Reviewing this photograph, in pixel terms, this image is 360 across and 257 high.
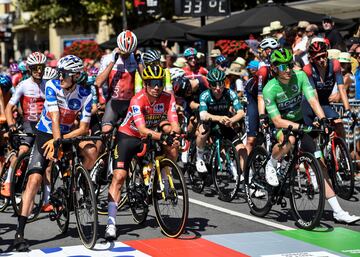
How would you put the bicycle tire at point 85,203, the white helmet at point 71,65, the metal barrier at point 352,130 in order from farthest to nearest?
the metal barrier at point 352,130 < the white helmet at point 71,65 < the bicycle tire at point 85,203

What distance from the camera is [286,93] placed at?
9258 millimetres

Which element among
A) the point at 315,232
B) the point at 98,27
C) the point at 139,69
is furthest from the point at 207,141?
the point at 98,27

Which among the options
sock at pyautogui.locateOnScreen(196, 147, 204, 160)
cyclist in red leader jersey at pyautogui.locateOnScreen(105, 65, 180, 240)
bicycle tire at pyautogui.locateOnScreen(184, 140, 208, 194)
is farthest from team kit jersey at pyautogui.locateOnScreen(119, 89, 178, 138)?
Answer: bicycle tire at pyautogui.locateOnScreen(184, 140, 208, 194)

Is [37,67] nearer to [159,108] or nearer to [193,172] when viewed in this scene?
[159,108]

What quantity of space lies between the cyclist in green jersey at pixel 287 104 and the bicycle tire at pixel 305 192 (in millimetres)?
223

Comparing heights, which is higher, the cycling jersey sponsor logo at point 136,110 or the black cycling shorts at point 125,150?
the cycling jersey sponsor logo at point 136,110

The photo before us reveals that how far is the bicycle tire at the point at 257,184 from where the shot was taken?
9.72 meters

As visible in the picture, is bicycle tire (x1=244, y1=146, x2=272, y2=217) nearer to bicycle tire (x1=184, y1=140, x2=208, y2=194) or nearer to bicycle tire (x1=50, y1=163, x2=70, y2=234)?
bicycle tire (x1=184, y1=140, x2=208, y2=194)

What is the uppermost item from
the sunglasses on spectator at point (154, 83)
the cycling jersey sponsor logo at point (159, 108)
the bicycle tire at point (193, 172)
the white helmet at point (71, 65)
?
the white helmet at point (71, 65)

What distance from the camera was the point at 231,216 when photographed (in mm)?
9930

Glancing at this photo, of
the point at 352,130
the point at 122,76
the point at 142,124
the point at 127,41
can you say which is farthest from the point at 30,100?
the point at 352,130

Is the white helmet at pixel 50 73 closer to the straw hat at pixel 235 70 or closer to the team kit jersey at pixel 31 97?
the team kit jersey at pixel 31 97

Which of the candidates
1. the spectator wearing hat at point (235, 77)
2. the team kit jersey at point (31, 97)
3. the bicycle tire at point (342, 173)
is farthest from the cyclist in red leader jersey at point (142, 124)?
the spectator wearing hat at point (235, 77)

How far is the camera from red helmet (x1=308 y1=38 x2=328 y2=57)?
10203mm
